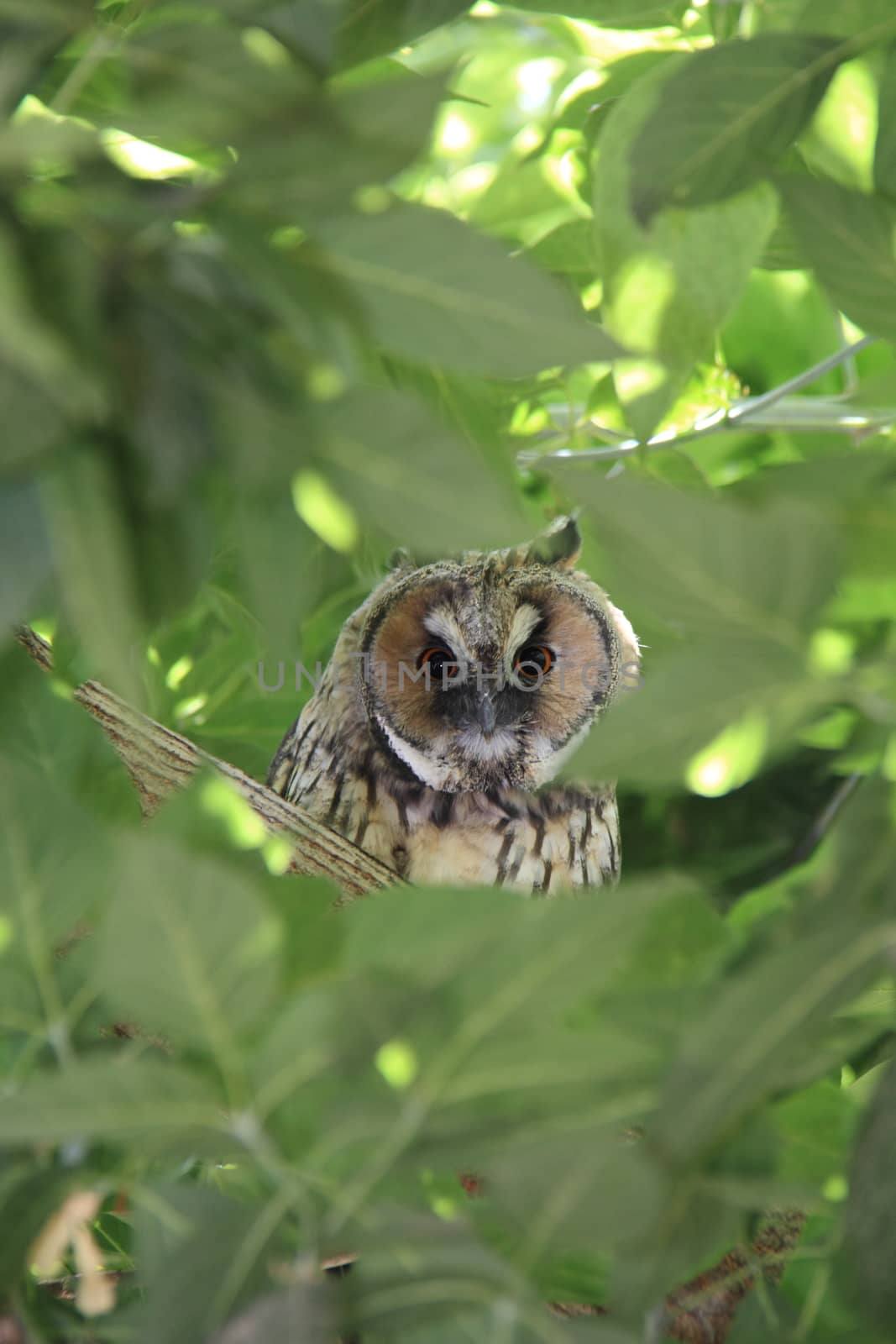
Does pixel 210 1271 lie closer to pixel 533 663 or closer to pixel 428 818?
pixel 428 818

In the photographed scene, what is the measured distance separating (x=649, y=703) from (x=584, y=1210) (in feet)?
0.49

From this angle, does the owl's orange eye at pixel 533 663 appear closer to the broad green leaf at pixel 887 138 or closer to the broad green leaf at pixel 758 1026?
the broad green leaf at pixel 887 138

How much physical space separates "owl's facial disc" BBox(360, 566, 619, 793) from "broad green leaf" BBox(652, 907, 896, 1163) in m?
1.43

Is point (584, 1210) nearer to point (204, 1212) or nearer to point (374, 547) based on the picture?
point (204, 1212)

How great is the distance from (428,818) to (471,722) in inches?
7.0

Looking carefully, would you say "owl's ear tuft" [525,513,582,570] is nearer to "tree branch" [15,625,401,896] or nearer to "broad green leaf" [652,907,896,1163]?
"tree branch" [15,625,401,896]

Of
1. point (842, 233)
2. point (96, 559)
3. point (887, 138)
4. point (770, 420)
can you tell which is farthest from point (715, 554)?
point (770, 420)

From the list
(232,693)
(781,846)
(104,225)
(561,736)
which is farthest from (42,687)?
(561,736)

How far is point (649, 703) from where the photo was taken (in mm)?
363

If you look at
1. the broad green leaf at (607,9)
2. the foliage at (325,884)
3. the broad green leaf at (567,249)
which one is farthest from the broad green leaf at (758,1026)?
the broad green leaf at (567,249)

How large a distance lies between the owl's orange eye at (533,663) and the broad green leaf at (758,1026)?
60.1 inches

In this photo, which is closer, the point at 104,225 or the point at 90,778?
the point at 104,225

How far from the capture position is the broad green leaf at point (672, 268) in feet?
1.99

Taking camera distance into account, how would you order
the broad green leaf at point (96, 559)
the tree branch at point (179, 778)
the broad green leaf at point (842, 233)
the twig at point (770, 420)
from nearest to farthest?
1. the broad green leaf at point (96, 559)
2. the broad green leaf at point (842, 233)
3. the tree branch at point (179, 778)
4. the twig at point (770, 420)
